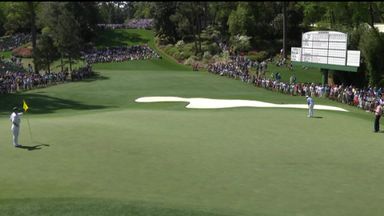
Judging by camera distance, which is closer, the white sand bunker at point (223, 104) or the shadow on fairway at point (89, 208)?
the shadow on fairway at point (89, 208)

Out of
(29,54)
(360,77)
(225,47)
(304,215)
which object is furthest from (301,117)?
(29,54)

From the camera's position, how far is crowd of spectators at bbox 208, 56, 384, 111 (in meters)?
41.6

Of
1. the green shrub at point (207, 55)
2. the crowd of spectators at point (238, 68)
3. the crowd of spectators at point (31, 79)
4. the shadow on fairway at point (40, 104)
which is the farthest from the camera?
the green shrub at point (207, 55)

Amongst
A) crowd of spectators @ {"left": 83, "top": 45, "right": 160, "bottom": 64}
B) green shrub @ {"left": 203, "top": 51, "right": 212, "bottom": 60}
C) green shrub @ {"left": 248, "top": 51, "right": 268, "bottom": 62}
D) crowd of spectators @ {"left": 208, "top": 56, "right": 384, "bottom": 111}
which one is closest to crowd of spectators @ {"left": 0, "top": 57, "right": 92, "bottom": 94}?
crowd of spectators @ {"left": 208, "top": 56, "right": 384, "bottom": 111}

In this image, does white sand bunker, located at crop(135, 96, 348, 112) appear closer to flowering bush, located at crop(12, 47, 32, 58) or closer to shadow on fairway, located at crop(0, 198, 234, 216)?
shadow on fairway, located at crop(0, 198, 234, 216)

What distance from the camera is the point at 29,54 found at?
90.9 meters

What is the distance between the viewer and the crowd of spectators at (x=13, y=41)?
101900 millimetres

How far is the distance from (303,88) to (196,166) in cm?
3362

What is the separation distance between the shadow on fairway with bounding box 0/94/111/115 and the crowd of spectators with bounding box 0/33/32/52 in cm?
6034

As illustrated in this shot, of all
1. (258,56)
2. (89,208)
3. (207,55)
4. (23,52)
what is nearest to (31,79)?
(207,55)

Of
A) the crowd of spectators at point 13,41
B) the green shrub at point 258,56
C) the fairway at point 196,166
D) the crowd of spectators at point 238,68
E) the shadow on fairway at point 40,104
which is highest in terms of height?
the crowd of spectators at point 13,41

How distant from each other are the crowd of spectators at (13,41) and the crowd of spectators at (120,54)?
59.3 feet

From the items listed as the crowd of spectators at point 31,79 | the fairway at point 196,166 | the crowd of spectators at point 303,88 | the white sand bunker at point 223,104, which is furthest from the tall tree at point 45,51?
the fairway at point 196,166

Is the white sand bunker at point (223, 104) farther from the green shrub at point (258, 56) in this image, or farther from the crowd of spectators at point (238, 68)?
the green shrub at point (258, 56)
